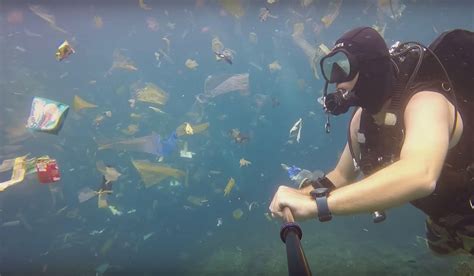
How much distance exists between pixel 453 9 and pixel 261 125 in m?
12.8

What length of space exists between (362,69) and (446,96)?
21.7 inches

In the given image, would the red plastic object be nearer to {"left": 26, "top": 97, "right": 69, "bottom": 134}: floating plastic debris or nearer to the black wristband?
{"left": 26, "top": 97, "right": 69, "bottom": 134}: floating plastic debris

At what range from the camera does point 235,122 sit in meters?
22.2

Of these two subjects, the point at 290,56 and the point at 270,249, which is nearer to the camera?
the point at 270,249

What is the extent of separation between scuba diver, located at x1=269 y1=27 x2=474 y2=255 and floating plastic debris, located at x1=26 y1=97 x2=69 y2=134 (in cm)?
595

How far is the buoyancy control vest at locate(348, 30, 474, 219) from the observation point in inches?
93.0

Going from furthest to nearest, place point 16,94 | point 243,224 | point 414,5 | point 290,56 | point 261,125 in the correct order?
point 290,56 → point 261,125 → point 414,5 → point 243,224 → point 16,94

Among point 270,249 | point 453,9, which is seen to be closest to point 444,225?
point 270,249

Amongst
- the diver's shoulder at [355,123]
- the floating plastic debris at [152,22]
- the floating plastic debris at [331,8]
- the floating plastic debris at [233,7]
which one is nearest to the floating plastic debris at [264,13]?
the floating plastic debris at [233,7]

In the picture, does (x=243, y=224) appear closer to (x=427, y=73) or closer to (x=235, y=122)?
(x=235, y=122)

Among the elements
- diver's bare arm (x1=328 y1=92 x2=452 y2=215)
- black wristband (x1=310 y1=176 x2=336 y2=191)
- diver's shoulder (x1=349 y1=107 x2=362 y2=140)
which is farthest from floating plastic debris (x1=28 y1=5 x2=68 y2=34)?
diver's bare arm (x1=328 y1=92 x2=452 y2=215)

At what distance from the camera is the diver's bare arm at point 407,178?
176 cm

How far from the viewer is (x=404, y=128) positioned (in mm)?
2426

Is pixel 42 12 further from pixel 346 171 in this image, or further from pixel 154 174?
pixel 346 171
